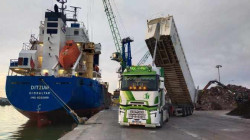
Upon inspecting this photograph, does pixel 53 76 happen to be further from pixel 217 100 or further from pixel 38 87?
pixel 217 100

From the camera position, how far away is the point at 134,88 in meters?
15.8

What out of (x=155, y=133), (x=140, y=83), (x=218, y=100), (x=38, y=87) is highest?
(x=140, y=83)

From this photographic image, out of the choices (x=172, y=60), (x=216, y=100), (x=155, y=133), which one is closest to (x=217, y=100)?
(x=216, y=100)

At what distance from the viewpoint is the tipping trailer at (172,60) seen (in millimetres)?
21078

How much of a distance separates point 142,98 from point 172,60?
27.6 feet

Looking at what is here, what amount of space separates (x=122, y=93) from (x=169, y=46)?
8.03 metres

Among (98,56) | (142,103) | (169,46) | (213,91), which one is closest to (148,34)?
(169,46)

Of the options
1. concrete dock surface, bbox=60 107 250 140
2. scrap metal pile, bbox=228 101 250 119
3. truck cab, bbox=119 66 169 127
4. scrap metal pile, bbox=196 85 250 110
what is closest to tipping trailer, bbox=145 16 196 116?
truck cab, bbox=119 66 169 127

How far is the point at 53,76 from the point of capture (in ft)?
74.7

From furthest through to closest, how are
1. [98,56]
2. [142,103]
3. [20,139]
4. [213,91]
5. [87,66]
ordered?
1. [213,91]
2. [98,56]
3. [87,66]
4. [20,139]
5. [142,103]

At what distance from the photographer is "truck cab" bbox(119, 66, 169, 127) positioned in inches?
596

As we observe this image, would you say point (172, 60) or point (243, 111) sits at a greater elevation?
point (172, 60)

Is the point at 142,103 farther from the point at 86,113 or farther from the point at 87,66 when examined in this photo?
the point at 87,66

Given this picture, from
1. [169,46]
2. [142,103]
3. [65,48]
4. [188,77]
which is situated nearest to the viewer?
[142,103]
